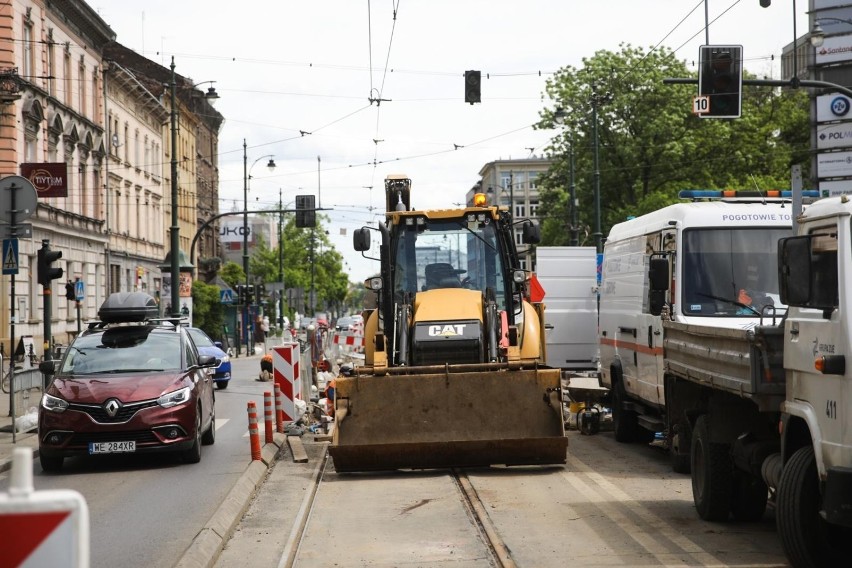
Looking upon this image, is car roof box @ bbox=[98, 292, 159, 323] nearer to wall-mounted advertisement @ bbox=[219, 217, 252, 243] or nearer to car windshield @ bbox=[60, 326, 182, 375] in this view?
car windshield @ bbox=[60, 326, 182, 375]

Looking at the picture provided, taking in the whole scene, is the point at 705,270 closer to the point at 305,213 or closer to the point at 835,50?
the point at 305,213

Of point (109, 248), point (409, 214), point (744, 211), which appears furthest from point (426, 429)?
point (109, 248)

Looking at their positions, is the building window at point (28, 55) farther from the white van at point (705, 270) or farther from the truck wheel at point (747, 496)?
the truck wheel at point (747, 496)

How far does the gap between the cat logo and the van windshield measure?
8.52 feet

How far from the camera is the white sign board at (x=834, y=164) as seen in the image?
4597 cm

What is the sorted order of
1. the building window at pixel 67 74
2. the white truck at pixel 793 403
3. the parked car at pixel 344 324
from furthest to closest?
1. the parked car at pixel 344 324
2. the building window at pixel 67 74
3. the white truck at pixel 793 403

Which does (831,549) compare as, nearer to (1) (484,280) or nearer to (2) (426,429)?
(2) (426,429)

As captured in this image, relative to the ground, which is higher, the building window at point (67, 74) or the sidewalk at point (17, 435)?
the building window at point (67, 74)

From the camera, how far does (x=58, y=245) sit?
148 ft

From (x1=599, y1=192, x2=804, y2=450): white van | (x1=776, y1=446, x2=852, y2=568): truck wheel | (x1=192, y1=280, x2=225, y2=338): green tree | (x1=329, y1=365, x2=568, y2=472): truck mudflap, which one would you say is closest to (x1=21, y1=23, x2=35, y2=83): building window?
(x1=192, y1=280, x2=225, y2=338): green tree

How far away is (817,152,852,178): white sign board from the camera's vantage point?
46.0 metres

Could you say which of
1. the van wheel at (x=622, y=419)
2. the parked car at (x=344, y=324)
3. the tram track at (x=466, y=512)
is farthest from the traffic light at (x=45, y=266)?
the parked car at (x=344, y=324)

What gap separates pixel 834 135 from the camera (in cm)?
4656

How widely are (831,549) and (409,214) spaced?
8812mm
